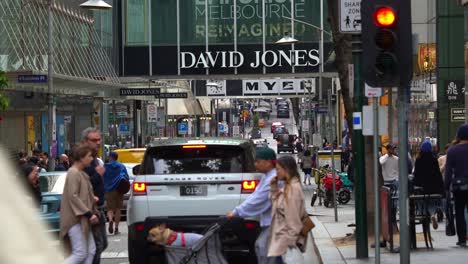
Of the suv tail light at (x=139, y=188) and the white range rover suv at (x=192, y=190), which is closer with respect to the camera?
the white range rover suv at (x=192, y=190)

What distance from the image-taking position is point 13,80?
3238 cm

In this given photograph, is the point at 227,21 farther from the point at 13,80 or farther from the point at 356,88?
the point at 356,88

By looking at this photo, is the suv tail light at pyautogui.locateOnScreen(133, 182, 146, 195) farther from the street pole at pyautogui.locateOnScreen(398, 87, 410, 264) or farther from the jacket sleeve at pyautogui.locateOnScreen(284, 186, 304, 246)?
the street pole at pyautogui.locateOnScreen(398, 87, 410, 264)

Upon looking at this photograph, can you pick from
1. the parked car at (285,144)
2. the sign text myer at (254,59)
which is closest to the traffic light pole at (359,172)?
the sign text myer at (254,59)

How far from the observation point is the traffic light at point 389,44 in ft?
33.2

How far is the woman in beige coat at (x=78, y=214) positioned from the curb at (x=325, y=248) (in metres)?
4.45

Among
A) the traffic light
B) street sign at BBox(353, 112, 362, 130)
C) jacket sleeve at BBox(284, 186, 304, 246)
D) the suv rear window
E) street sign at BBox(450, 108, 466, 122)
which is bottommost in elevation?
jacket sleeve at BBox(284, 186, 304, 246)

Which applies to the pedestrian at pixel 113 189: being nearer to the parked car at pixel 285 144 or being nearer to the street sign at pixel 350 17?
the street sign at pixel 350 17

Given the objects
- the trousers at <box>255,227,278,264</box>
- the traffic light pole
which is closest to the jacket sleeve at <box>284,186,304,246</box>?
the trousers at <box>255,227,278,264</box>

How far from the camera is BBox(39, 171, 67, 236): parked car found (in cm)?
1583

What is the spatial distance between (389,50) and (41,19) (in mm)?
29151

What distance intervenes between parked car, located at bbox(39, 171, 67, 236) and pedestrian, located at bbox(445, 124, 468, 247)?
20.6 ft

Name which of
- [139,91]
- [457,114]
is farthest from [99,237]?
[139,91]

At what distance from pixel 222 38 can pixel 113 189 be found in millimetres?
23755
